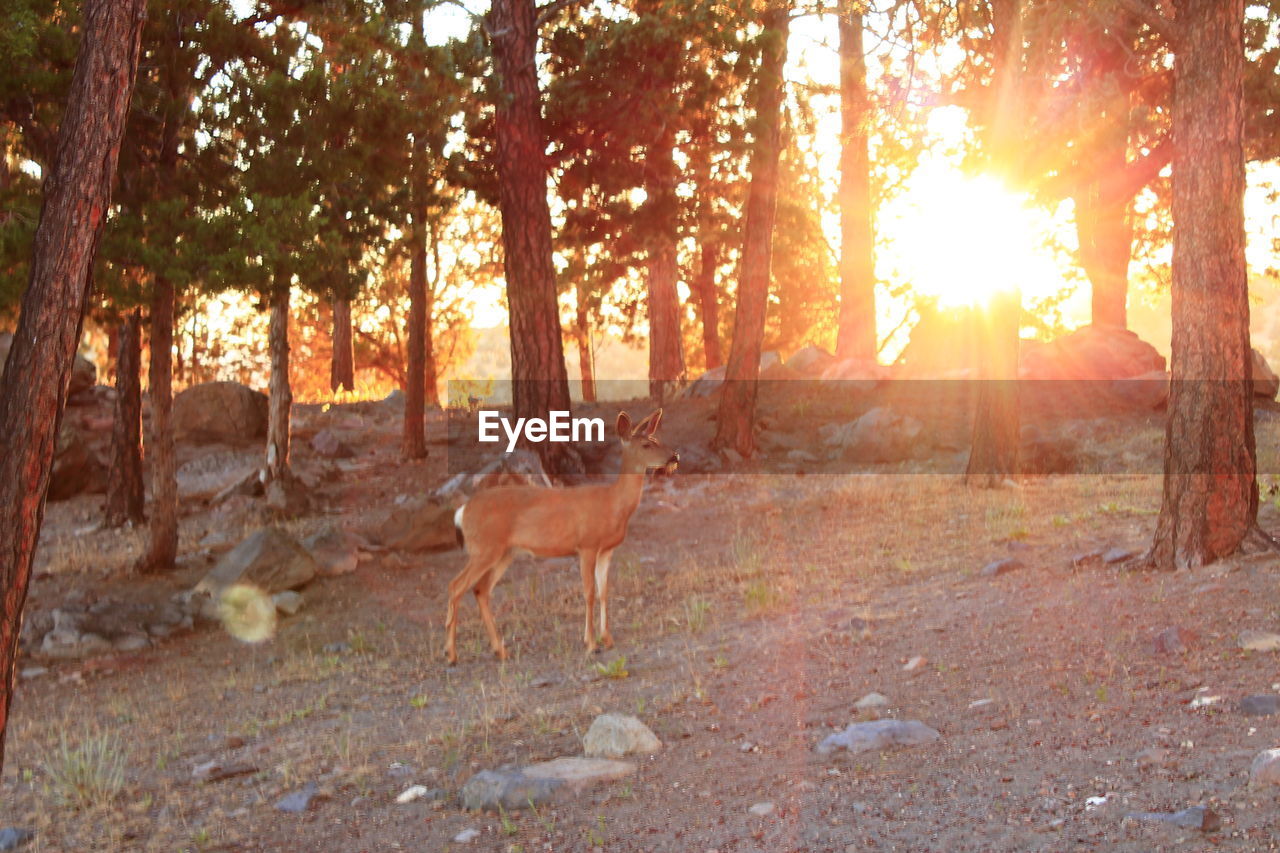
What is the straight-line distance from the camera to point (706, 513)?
19656 mm

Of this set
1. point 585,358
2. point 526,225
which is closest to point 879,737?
point 526,225

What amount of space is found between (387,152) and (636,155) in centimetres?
803

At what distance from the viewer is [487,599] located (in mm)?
11562

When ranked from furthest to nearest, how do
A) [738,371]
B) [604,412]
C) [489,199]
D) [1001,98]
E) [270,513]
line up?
[604,412] < [738,371] < [489,199] < [270,513] < [1001,98]

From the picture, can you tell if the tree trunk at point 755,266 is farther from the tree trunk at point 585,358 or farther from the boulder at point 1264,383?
the tree trunk at point 585,358

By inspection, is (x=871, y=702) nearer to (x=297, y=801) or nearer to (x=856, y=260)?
(x=297, y=801)

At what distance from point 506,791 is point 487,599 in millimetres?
4429

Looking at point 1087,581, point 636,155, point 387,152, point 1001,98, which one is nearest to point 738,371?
point 636,155

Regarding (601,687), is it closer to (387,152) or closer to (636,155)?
(387,152)

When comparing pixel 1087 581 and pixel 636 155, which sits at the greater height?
pixel 636 155

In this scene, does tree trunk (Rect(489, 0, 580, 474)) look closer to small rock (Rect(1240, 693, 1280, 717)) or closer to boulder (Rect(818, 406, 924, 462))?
boulder (Rect(818, 406, 924, 462))

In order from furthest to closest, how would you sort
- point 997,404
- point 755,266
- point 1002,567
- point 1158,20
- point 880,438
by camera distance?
1. point 880,438
2. point 755,266
3. point 997,404
4. point 1002,567
5. point 1158,20

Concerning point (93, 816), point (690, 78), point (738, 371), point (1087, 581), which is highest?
point (690, 78)

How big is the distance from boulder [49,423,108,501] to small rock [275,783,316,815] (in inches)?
659
